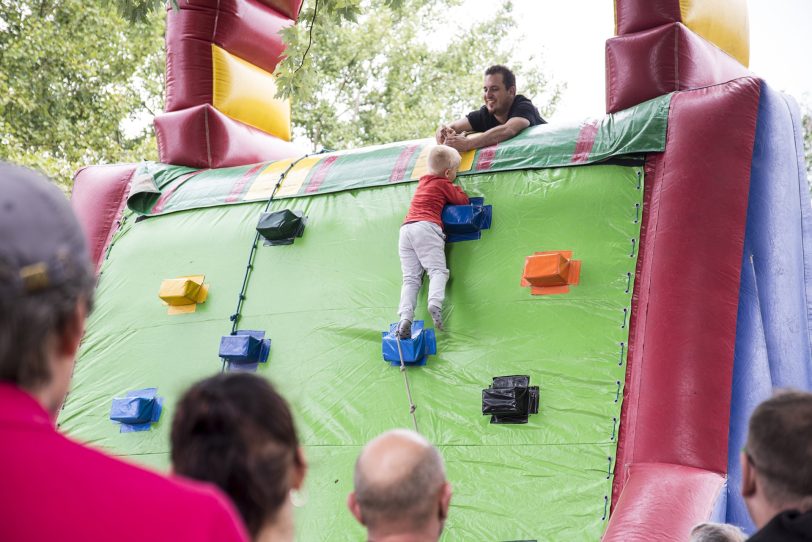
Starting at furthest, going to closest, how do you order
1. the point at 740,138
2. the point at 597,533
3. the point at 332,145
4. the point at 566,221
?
the point at 332,145 → the point at 566,221 → the point at 740,138 → the point at 597,533

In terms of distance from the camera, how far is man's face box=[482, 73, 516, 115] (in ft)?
17.6

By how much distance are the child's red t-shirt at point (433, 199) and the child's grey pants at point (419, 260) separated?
0.05m

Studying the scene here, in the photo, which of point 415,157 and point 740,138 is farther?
point 415,157

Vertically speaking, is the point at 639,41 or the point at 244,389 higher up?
the point at 639,41

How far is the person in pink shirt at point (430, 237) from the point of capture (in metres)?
4.68

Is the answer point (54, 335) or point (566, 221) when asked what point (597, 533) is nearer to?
point (566, 221)

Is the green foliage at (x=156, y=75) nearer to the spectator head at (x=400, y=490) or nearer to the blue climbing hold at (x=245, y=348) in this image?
the blue climbing hold at (x=245, y=348)

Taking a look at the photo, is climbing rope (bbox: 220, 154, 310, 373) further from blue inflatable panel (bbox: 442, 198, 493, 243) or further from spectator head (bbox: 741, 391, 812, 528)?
spectator head (bbox: 741, 391, 812, 528)

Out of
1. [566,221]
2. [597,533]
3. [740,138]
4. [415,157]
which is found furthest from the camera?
[415,157]

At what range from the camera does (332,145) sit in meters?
17.0

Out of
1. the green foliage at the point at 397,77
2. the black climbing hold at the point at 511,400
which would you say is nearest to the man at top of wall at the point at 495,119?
the black climbing hold at the point at 511,400

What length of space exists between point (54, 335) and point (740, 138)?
398cm

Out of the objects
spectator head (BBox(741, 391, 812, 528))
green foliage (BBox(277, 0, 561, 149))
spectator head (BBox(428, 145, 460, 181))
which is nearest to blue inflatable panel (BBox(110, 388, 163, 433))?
spectator head (BBox(428, 145, 460, 181))

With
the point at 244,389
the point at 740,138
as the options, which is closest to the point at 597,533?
the point at 740,138
